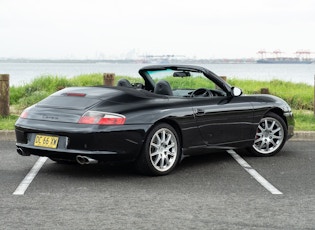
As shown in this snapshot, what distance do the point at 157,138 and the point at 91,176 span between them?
2.99 feet

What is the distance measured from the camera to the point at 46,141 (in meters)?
7.82

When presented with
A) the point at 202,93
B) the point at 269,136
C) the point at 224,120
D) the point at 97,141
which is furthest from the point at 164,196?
the point at 269,136

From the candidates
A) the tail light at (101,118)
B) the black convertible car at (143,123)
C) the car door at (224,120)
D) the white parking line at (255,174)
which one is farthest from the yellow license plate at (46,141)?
the white parking line at (255,174)

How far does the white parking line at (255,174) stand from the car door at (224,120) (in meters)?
0.31

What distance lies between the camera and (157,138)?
7.99 m

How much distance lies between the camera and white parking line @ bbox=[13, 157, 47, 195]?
7129mm

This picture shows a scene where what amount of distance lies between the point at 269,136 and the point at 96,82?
1298 centimetres

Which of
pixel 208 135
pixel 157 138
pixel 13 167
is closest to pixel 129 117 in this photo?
pixel 157 138

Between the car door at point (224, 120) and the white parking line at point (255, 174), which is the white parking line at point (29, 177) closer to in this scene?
the car door at point (224, 120)

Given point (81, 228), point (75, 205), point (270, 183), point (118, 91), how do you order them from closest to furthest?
1. point (81, 228)
2. point (75, 205)
3. point (270, 183)
4. point (118, 91)

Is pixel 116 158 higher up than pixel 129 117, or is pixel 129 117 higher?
pixel 129 117

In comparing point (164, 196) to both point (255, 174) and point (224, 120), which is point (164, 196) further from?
point (224, 120)

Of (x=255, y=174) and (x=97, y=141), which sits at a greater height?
(x=97, y=141)

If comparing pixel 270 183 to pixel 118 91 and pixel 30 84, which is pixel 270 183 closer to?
pixel 118 91
